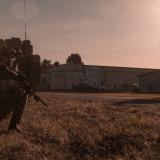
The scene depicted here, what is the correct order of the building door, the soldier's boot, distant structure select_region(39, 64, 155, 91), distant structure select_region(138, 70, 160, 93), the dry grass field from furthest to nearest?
the building door
distant structure select_region(39, 64, 155, 91)
distant structure select_region(138, 70, 160, 93)
the soldier's boot
the dry grass field

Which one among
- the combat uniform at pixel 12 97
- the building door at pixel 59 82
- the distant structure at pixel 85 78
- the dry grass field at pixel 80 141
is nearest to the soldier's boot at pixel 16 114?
the combat uniform at pixel 12 97

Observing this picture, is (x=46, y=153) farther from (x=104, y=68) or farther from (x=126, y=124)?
(x=104, y=68)

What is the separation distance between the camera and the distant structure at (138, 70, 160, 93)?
76.5 meters

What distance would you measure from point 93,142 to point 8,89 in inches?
136

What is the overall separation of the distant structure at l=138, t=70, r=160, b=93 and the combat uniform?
209 feet

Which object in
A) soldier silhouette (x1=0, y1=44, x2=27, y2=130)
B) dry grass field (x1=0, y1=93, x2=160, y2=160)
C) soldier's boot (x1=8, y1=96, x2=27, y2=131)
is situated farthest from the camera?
soldier's boot (x1=8, y1=96, x2=27, y2=131)

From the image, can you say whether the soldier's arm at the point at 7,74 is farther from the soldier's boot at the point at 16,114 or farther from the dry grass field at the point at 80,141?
the dry grass field at the point at 80,141

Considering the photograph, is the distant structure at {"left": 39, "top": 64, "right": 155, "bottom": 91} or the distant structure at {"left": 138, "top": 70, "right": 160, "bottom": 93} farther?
the distant structure at {"left": 39, "top": 64, "right": 155, "bottom": 91}

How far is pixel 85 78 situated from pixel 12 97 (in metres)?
73.8

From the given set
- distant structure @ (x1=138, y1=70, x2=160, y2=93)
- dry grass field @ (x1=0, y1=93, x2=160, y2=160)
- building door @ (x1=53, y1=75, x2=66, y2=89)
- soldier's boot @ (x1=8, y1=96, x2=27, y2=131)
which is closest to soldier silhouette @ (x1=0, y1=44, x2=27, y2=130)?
soldier's boot @ (x1=8, y1=96, x2=27, y2=131)

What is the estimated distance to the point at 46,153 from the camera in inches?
411

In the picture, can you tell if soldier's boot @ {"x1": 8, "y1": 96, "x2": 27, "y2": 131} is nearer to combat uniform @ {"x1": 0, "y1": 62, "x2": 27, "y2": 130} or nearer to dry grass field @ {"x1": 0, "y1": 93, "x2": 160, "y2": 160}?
combat uniform @ {"x1": 0, "y1": 62, "x2": 27, "y2": 130}

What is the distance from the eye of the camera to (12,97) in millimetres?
13805

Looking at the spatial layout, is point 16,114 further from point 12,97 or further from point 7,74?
point 7,74
